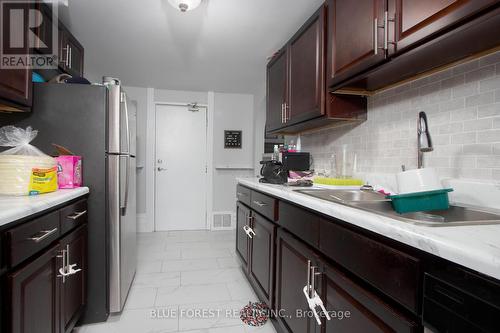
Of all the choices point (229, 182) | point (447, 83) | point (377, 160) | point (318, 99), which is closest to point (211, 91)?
point (229, 182)

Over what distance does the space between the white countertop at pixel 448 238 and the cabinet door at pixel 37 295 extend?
1.17 meters

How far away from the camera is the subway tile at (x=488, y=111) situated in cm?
96

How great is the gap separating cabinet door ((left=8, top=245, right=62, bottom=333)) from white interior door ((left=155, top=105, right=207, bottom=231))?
2788 mm

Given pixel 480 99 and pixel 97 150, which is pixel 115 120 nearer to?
pixel 97 150

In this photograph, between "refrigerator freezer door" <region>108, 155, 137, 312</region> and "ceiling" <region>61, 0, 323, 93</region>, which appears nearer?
"refrigerator freezer door" <region>108, 155, 137, 312</region>

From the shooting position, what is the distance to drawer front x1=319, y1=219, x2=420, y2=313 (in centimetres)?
60

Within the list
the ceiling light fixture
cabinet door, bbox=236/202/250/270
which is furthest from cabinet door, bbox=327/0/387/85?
cabinet door, bbox=236/202/250/270

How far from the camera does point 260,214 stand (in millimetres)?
1754

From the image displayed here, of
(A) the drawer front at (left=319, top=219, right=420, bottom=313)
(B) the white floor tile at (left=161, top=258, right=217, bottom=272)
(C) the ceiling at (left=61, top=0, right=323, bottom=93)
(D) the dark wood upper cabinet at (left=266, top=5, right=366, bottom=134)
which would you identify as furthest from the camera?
(B) the white floor tile at (left=161, top=258, right=217, bottom=272)

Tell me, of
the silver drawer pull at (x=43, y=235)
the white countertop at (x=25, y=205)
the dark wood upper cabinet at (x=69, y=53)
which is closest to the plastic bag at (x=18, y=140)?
the white countertop at (x=25, y=205)

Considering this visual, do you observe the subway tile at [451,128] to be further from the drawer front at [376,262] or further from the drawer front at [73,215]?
the drawer front at [73,215]

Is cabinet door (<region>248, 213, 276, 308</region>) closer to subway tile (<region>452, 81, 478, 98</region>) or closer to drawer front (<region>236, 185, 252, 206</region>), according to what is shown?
drawer front (<region>236, 185, 252, 206</region>)

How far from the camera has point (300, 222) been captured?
3.82ft

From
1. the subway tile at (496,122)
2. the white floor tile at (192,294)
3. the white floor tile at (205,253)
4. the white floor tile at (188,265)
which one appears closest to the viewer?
the subway tile at (496,122)
